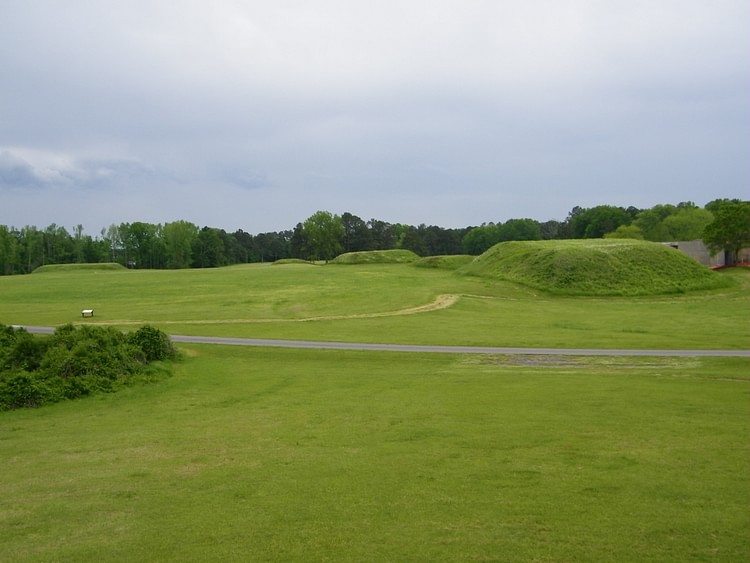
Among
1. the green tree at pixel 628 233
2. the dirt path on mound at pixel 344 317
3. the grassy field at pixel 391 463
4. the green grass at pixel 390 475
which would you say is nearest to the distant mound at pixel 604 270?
the dirt path on mound at pixel 344 317

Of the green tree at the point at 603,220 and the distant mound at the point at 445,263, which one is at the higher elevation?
the green tree at the point at 603,220

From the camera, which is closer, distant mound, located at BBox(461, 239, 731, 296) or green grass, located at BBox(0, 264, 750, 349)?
green grass, located at BBox(0, 264, 750, 349)

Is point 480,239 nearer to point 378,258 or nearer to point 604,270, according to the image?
point 378,258

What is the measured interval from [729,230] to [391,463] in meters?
81.2

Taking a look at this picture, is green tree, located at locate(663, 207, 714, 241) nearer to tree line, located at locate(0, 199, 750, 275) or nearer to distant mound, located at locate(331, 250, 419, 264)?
tree line, located at locate(0, 199, 750, 275)

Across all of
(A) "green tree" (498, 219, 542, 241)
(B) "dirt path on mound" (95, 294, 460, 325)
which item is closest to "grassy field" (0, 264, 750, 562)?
(B) "dirt path on mound" (95, 294, 460, 325)

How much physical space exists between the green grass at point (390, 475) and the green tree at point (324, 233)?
436 ft

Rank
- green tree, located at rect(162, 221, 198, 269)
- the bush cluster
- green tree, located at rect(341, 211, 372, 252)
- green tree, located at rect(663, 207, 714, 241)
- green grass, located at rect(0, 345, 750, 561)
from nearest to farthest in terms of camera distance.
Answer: green grass, located at rect(0, 345, 750, 561) < the bush cluster < green tree, located at rect(663, 207, 714, 241) < green tree, located at rect(162, 221, 198, 269) < green tree, located at rect(341, 211, 372, 252)

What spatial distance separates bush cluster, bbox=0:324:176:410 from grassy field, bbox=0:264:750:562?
0.84 meters

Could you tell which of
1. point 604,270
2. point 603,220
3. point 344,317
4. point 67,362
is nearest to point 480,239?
point 603,220

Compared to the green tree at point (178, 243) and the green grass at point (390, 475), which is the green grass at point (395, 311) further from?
the green tree at point (178, 243)

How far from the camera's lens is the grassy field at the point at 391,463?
7953mm

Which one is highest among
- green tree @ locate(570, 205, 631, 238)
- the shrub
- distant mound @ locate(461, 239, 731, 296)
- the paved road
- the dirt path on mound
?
green tree @ locate(570, 205, 631, 238)

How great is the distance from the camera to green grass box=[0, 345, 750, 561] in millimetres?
7883
